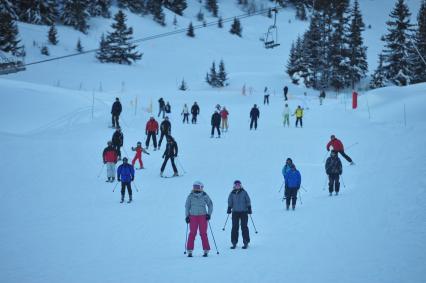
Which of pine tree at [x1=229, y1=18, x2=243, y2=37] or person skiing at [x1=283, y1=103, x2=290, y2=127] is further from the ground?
pine tree at [x1=229, y1=18, x2=243, y2=37]

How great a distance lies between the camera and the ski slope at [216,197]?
7.93 meters

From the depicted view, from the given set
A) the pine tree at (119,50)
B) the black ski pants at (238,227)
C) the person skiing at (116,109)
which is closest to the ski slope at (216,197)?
the black ski pants at (238,227)

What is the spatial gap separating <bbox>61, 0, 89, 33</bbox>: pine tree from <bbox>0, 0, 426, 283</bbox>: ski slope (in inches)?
1465

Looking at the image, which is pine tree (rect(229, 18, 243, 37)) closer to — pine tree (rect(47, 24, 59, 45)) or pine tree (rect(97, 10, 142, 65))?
pine tree (rect(97, 10, 142, 65))

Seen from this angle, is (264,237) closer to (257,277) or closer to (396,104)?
(257,277)

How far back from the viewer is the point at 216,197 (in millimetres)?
13609

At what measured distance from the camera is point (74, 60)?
55.9 metres

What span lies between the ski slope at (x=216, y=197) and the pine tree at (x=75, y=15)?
1465 inches

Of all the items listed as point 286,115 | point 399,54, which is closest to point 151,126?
point 286,115

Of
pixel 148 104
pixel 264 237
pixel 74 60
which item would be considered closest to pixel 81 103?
pixel 148 104

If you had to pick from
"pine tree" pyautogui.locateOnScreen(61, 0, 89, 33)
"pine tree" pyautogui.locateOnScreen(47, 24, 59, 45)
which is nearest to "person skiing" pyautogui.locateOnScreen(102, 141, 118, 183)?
"pine tree" pyautogui.locateOnScreen(47, 24, 59, 45)

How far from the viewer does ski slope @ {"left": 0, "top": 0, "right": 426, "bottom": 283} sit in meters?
7.93

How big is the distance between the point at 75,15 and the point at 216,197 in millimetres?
60690

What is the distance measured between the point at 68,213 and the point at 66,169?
213 inches
